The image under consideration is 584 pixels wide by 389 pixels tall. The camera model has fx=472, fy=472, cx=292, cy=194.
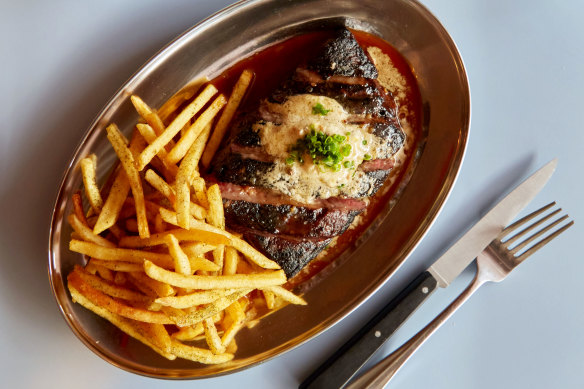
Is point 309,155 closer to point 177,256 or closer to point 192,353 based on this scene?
point 177,256

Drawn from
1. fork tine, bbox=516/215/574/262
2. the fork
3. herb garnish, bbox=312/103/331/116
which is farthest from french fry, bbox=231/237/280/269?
fork tine, bbox=516/215/574/262

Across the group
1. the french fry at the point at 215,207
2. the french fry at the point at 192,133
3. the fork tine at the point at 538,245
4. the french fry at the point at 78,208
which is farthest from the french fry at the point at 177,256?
the fork tine at the point at 538,245

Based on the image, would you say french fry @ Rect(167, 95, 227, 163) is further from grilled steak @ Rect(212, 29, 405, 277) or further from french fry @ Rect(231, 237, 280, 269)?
french fry @ Rect(231, 237, 280, 269)

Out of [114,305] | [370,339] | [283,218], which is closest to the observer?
[114,305]

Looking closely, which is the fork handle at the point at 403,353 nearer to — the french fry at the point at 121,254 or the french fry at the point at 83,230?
the french fry at the point at 121,254

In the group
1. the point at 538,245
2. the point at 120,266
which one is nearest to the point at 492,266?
the point at 538,245

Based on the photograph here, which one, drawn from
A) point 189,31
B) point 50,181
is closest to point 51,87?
point 50,181

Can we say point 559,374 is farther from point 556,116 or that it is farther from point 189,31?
point 189,31
